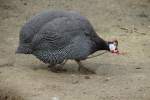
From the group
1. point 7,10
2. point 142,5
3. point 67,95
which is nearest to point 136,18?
point 142,5

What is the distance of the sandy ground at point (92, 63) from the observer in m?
7.17

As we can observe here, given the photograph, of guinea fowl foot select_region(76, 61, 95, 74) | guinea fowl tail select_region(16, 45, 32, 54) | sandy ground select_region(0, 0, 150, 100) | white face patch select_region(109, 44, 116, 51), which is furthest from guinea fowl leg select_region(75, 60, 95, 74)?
guinea fowl tail select_region(16, 45, 32, 54)

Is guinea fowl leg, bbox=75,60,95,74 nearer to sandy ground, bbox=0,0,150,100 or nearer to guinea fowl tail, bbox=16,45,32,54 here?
sandy ground, bbox=0,0,150,100

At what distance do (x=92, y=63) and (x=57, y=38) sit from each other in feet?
3.88

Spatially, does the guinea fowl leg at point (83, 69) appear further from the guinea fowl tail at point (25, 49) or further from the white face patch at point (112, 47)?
the guinea fowl tail at point (25, 49)

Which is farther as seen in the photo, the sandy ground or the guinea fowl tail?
the guinea fowl tail

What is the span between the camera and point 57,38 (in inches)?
314

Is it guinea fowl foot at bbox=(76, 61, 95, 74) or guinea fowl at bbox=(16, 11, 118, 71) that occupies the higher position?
guinea fowl at bbox=(16, 11, 118, 71)

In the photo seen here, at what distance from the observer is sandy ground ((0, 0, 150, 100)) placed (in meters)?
7.17

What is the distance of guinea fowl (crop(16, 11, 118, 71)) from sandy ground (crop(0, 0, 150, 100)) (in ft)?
0.92

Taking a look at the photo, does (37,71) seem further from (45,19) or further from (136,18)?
(136,18)

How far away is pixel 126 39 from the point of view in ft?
34.7

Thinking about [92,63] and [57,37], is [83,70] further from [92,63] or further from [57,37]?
[57,37]

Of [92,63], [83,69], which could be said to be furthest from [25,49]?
[92,63]
